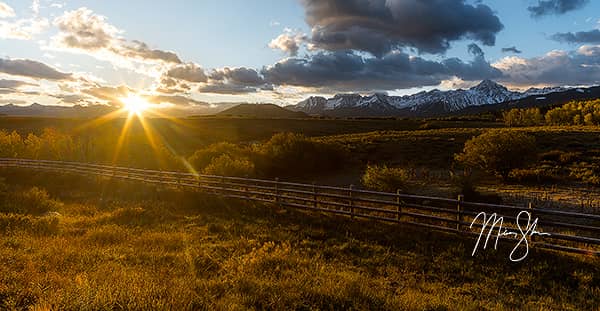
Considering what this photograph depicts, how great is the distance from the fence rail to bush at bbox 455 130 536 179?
11162 millimetres

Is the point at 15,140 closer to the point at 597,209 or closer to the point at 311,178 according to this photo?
the point at 311,178

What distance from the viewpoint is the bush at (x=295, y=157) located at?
129ft

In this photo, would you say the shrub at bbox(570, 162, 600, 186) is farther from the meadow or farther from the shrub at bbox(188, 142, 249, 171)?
the shrub at bbox(188, 142, 249, 171)

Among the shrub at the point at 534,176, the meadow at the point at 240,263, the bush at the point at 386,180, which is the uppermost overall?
the meadow at the point at 240,263

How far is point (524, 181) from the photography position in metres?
31.0

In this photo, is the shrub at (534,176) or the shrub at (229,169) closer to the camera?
the shrub at (229,169)

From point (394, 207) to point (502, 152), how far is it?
1716 centimetres

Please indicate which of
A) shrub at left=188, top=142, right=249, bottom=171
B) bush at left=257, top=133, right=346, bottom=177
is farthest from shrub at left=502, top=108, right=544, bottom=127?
shrub at left=188, top=142, right=249, bottom=171

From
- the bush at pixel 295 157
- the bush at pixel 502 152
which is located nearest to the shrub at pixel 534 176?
the bush at pixel 502 152

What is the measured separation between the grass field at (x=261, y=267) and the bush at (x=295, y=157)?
2231 centimetres

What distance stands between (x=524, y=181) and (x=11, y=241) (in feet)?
103

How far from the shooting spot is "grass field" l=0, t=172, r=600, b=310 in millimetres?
6691

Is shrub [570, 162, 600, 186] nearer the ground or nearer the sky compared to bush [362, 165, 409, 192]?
nearer the ground

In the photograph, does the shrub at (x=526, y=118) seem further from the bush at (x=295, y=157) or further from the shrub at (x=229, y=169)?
the shrub at (x=229, y=169)
